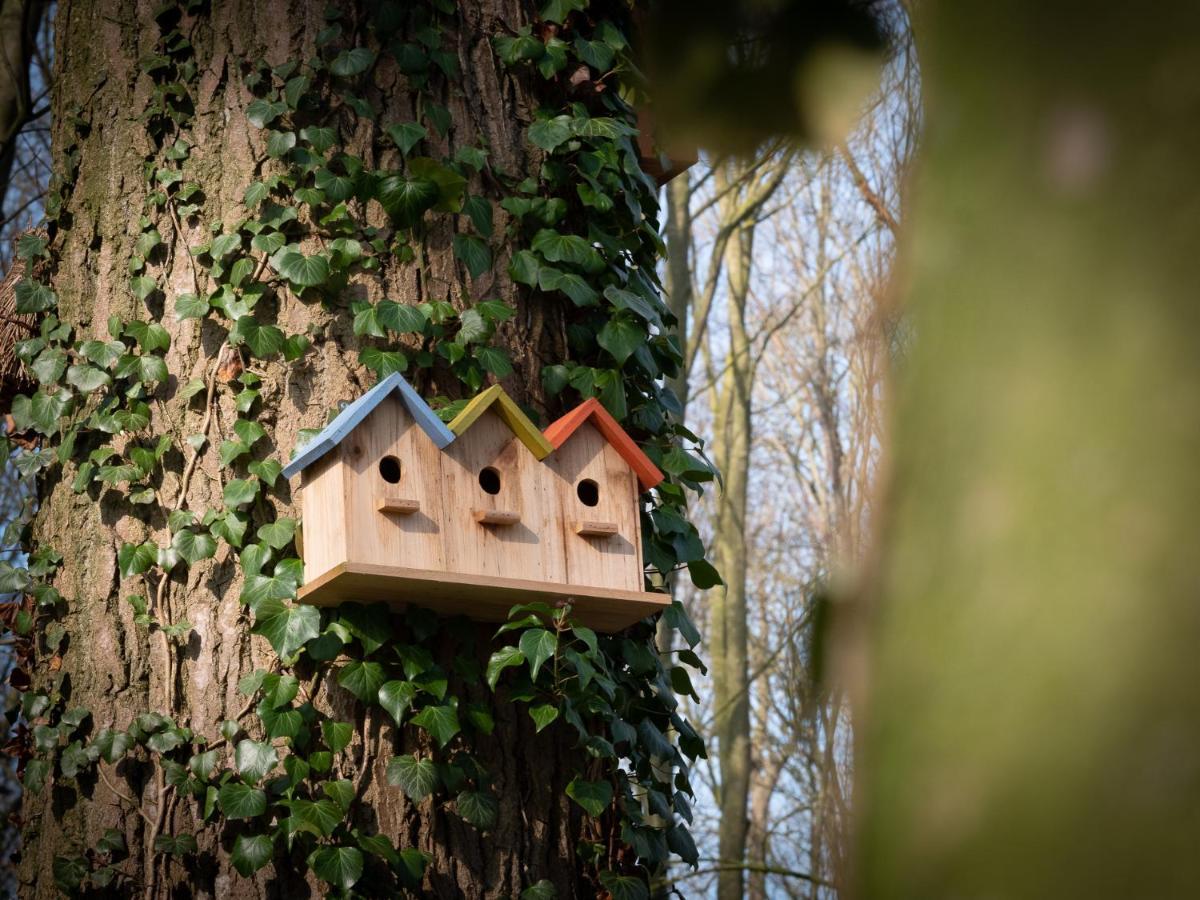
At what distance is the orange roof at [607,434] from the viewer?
230 centimetres

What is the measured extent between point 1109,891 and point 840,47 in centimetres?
69

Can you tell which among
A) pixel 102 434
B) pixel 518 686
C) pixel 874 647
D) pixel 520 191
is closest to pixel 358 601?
pixel 518 686

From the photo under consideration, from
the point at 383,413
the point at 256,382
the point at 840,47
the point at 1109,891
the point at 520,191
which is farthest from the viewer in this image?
the point at 520,191

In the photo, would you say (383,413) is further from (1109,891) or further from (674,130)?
(1109,891)

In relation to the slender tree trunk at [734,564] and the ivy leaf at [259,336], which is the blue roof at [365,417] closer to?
the ivy leaf at [259,336]

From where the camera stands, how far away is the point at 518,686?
2291mm

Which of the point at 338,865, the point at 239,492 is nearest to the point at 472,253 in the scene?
the point at 239,492

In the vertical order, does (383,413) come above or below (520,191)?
below

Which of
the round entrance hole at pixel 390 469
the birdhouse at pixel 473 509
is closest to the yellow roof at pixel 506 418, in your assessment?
the birdhouse at pixel 473 509

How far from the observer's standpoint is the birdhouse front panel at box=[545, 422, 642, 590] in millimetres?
2283

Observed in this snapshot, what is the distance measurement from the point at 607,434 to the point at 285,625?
0.63 meters

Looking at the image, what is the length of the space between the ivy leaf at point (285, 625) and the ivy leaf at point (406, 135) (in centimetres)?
84

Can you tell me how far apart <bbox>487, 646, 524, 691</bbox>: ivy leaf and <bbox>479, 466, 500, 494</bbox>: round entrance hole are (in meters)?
0.26

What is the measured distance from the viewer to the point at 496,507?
7.28 ft
